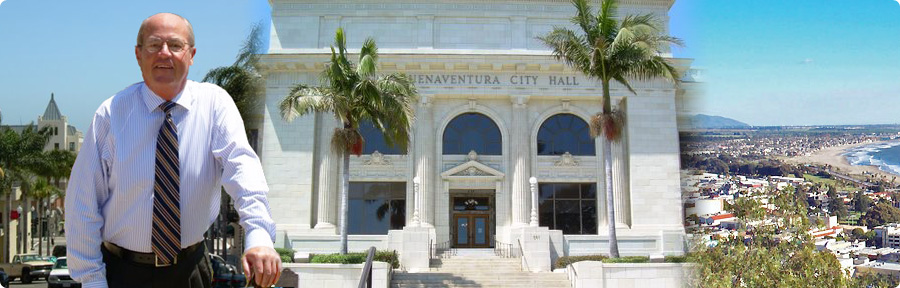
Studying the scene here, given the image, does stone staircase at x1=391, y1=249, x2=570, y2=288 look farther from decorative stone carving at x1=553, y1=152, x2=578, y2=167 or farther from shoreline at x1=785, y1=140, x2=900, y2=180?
shoreline at x1=785, y1=140, x2=900, y2=180

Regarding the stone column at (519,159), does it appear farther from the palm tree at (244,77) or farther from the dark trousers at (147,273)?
the dark trousers at (147,273)

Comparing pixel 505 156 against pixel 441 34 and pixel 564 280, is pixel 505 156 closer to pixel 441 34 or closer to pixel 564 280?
pixel 441 34

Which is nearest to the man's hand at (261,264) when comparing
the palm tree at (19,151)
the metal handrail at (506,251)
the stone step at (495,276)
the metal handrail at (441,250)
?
the stone step at (495,276)

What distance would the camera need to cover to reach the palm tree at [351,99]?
57.7ft

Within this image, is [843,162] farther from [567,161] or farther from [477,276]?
[567,161]

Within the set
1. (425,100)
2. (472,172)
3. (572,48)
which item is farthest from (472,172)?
(572,48)

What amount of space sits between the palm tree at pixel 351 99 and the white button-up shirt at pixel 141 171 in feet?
50.5

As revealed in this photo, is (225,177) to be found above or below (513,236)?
above

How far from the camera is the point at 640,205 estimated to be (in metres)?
27.7

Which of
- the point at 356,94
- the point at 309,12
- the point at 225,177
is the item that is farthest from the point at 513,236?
the point at 225,177

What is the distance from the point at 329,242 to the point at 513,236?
25.4 ft

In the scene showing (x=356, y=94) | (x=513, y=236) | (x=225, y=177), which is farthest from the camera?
(x=513, y=236)

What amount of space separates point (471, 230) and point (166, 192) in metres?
25.6

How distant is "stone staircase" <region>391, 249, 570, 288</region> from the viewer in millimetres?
18875
